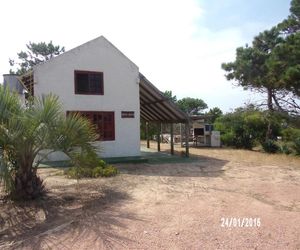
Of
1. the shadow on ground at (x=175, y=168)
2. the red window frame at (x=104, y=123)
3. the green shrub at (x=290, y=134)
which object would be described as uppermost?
the red window frame at (x=104, y=123)

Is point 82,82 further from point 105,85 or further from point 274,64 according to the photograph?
point 274,64

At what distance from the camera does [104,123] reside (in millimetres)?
17250

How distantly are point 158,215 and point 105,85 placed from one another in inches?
410

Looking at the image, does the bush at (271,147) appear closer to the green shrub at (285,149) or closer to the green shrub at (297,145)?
the green shrub at (285,149)

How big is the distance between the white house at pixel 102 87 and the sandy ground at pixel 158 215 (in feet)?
17.1

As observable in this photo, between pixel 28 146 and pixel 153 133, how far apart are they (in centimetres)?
2750

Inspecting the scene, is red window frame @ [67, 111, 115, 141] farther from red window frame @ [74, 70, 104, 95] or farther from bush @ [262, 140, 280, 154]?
bush @ [262, 140, 280, 154]

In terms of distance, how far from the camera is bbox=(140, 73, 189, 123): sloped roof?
18.1 meters

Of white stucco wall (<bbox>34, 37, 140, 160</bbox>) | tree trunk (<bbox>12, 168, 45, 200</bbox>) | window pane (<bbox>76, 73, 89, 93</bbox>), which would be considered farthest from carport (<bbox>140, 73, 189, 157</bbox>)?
tree trunk (<bbox>12, 168, 45, 200</bbox>)

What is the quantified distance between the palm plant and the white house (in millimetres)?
7302

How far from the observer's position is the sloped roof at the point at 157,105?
18062 mm
